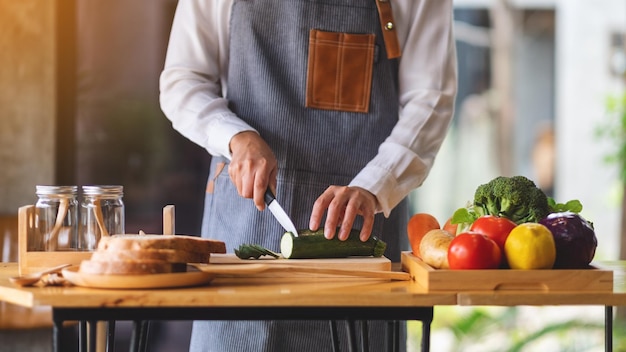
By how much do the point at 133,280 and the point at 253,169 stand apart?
59 cm

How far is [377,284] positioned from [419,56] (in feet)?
3.31

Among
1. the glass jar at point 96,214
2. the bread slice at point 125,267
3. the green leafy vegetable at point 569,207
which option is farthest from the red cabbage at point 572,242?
the glass jar at point 96,214

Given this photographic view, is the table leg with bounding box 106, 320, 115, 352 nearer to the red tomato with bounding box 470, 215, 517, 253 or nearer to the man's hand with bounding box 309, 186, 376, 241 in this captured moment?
the man's hand with bounding box 309, 186, 376, 241

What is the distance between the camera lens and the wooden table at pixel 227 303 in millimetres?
1711

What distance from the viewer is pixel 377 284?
1.93 meters

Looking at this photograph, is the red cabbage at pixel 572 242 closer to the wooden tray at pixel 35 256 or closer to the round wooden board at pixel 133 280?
the round wooden board at pixel 133 280

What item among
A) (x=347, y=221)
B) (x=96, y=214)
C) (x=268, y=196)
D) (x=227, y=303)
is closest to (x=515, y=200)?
(x=347, y=221)

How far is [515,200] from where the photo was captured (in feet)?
6.80

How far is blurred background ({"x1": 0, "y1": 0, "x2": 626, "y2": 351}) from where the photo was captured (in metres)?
4.29

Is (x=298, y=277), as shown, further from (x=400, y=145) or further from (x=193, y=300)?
(x=400, y=145)

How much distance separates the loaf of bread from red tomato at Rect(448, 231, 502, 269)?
0.55m

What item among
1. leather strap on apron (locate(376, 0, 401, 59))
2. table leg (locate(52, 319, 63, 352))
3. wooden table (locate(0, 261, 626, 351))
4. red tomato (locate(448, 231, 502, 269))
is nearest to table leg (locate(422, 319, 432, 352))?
wooden table (locate(0, 261, 626, 351))

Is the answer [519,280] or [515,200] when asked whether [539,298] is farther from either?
[515,200]

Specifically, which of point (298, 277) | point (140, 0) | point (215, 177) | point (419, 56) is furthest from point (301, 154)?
point (140, 0)
